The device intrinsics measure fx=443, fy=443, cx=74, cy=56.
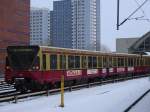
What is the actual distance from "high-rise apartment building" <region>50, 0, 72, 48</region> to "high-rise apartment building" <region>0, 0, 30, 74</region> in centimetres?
1240

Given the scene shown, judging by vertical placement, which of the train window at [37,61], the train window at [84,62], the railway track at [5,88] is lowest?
the railway track at [5,88]

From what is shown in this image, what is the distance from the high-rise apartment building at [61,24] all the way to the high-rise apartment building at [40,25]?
27.2 feet

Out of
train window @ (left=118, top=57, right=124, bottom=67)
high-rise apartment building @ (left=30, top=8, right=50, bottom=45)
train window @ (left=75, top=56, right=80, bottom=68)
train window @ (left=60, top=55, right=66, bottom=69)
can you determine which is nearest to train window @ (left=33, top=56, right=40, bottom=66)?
train window @ (left=60, top=55, right=66, bottom=69)

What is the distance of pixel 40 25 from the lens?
107562 mm

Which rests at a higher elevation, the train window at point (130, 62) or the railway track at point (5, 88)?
the train window at point (130, 62)

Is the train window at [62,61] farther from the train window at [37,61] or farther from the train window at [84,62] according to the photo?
the train window at [84,62]

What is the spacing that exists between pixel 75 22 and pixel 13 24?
9667 mm

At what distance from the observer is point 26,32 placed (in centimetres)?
7025

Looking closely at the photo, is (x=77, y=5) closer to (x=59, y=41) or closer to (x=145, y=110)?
(x=59, y=41)

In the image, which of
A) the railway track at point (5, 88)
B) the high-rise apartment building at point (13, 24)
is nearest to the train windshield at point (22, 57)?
the railway track at point (5, 88)

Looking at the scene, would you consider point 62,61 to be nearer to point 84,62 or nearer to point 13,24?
point 84,62

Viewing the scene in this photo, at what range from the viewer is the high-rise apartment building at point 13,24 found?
63.3 meters

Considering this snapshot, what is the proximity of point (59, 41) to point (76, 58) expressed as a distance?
68.3m

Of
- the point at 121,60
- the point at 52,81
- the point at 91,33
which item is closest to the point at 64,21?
the point at 91,33
